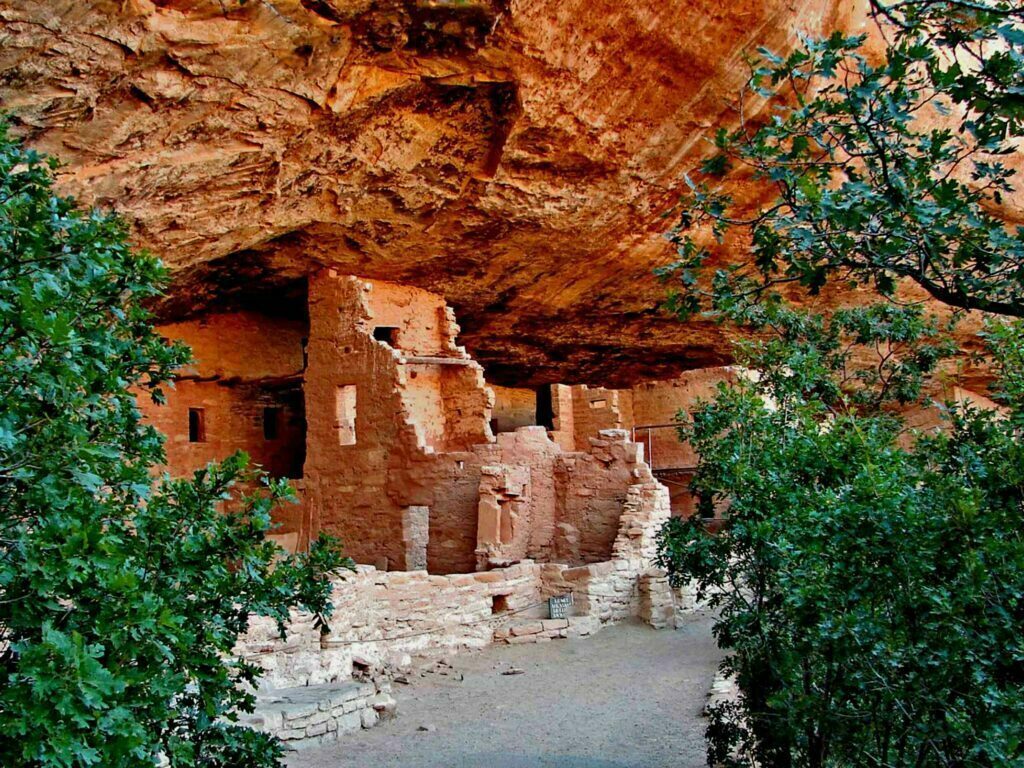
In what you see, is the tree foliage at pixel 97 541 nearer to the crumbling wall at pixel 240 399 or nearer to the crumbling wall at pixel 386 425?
the crumbling wall at pixel 386 425

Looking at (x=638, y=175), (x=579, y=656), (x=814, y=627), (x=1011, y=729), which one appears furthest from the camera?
(x=638, y=175)

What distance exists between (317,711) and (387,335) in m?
7.13

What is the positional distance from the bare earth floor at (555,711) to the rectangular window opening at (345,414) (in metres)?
3.73

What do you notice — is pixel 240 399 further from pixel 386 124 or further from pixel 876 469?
pixel 876 469

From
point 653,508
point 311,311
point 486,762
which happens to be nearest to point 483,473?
point 653,508

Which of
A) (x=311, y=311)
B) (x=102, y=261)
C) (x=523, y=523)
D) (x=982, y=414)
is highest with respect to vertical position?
(x=311, y=311)

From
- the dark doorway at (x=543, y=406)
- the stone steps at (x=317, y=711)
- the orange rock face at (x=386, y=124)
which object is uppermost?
the orange rock face at (x=386, y=124)

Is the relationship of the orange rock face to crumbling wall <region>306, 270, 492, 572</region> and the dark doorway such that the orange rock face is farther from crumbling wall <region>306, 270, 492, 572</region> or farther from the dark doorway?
the dark doorway

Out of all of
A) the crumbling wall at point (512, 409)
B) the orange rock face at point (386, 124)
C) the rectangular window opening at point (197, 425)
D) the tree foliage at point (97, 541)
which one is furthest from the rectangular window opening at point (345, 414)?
the tree foliage at point (97, 541)

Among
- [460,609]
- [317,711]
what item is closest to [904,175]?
[317,711]

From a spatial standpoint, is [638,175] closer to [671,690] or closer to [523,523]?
[523,523]

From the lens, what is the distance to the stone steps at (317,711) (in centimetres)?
709

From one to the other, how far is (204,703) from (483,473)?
8.30m

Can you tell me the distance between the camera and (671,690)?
9102 millimetres
